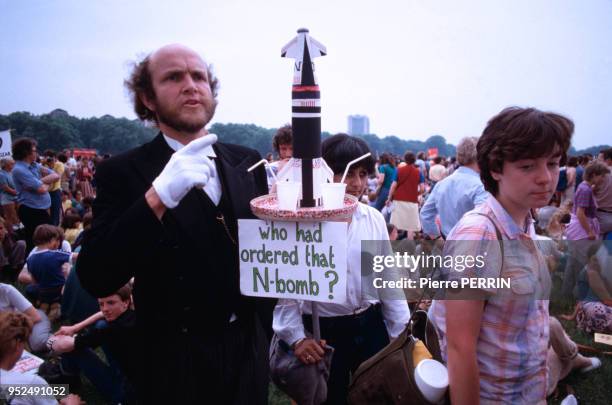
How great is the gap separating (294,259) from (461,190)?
285cm

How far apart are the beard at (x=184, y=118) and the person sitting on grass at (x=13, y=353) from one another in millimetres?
2061

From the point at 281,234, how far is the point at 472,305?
2.24ft

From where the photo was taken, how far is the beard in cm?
160

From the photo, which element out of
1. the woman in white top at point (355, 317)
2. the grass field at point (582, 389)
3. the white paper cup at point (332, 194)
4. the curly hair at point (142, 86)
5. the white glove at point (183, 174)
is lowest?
the grass field at point (582, 389)

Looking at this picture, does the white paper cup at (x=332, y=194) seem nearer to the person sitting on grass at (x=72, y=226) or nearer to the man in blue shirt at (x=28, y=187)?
the person sitting on grass at (x=72, y=226)

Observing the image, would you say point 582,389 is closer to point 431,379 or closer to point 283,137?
point 431,379

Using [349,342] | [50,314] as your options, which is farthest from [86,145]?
[349,342]

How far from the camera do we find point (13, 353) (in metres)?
2.77

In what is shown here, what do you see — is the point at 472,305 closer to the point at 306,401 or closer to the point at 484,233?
the point at 484,233

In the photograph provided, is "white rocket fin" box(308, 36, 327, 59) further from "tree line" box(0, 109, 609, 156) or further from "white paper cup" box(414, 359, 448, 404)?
"tree line" box(0, 109, 609, 156)

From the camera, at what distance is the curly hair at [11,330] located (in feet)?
8.91

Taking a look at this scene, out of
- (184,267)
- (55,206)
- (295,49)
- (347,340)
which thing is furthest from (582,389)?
(55,206)

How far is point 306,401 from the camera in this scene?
6.57 ft

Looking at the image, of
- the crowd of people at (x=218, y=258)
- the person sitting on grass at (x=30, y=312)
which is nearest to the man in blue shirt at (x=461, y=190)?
the crowd of people at (x=218, y=258)
